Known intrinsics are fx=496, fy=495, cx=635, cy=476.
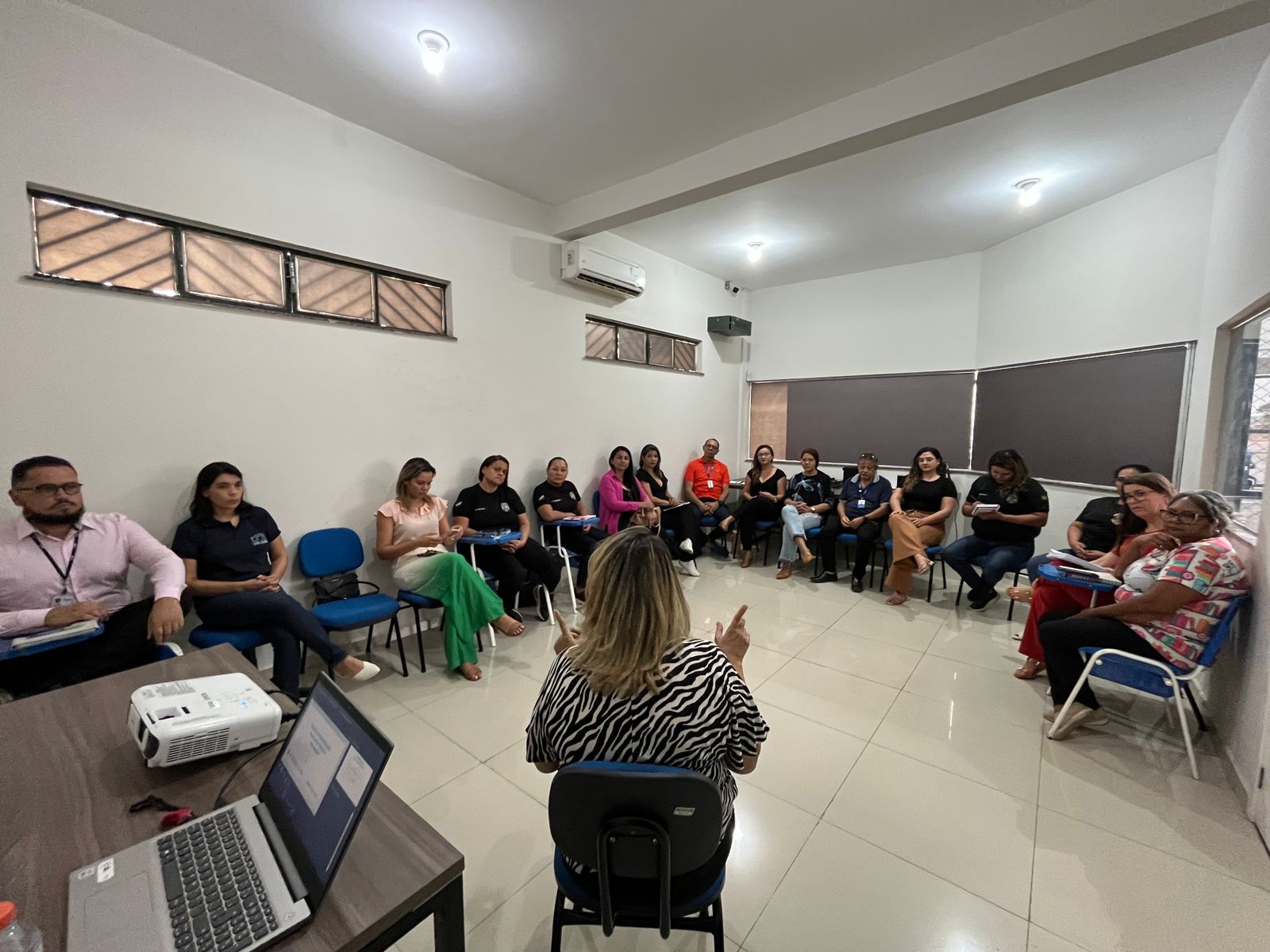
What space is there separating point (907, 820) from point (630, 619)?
1.62 meters

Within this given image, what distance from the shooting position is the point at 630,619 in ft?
3.63

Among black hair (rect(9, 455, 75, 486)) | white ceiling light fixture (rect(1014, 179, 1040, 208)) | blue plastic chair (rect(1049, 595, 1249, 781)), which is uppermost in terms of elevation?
white ceiling light fixture (rect(1014, 179, 1040, 208))

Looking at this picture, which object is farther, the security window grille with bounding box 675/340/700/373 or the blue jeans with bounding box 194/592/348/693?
the security window grille with bounding box 675/340/700/373

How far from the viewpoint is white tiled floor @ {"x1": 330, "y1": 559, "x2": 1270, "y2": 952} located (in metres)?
1.47

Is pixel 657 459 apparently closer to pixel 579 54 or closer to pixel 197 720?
pixel 579 54

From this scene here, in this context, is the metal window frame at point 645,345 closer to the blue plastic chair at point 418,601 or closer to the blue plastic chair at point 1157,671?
the blue plastic chair at point 418,601

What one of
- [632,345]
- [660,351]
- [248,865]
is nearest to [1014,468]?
[660,351]

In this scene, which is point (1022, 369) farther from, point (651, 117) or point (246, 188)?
point (246, 188)

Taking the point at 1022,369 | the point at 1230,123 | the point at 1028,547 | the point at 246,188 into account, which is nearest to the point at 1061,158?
the point at 1230,123

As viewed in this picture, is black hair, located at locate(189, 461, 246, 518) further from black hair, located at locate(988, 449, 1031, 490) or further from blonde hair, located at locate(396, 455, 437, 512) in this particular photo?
black hair, located at locate(988, 449, 1031, 490)

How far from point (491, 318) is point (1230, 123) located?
4.73m

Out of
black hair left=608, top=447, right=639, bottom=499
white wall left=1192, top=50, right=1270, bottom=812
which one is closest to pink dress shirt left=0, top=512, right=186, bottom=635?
black hair left=608, top=447, right=639, bottom=499

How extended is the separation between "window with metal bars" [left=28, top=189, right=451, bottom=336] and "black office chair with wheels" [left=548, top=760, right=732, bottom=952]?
10.1ft

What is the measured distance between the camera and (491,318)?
383 cm
